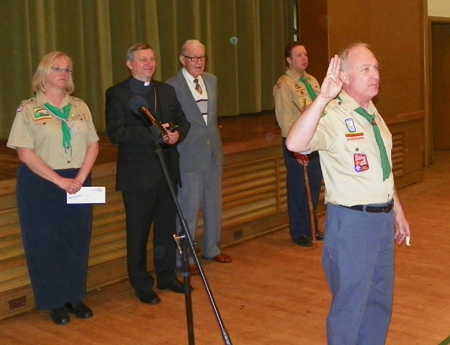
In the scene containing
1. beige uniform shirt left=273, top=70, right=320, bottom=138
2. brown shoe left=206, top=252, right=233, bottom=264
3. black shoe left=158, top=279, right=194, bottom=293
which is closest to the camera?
black shoe left=158, top=279, right=194, bottom=293

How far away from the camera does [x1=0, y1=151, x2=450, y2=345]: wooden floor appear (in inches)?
142

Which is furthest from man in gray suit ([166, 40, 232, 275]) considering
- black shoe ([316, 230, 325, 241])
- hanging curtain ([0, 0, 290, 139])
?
hanging curtain ([0, 0, 290, 139])

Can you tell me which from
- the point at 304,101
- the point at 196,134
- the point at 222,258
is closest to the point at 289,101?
the point at 304,101

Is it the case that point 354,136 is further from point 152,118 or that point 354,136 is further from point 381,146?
point 152,118

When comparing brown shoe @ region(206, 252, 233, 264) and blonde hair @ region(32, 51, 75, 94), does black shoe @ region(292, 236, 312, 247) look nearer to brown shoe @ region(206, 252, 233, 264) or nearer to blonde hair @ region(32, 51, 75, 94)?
brown shoe @ region(206, 252, 233, 264)

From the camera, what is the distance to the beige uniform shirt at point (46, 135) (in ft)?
12.0

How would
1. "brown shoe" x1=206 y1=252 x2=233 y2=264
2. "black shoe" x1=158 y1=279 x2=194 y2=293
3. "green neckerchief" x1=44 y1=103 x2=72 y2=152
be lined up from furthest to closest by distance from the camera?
"brown shoe" x1=206 y1=252 x2=233 y2=264 < "black shoe" x1=158 y1=279 x2=194 y2=293 < "green neckerchief" x1=44 y1=103 x2=72 y2=152

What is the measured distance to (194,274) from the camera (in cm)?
462

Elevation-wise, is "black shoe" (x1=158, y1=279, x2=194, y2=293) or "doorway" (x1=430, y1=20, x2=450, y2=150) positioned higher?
"doorway" (x1=430, y1=20, x2=450, y2=150)

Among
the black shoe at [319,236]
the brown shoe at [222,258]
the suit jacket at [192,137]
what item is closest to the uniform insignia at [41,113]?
the suit jacket at [192,137]

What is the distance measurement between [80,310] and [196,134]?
1.37m

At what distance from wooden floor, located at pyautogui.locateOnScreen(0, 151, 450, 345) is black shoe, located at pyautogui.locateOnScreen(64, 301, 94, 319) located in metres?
0.04

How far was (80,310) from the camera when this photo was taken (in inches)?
154

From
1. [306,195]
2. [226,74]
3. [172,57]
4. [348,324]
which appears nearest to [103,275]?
[306,195]
